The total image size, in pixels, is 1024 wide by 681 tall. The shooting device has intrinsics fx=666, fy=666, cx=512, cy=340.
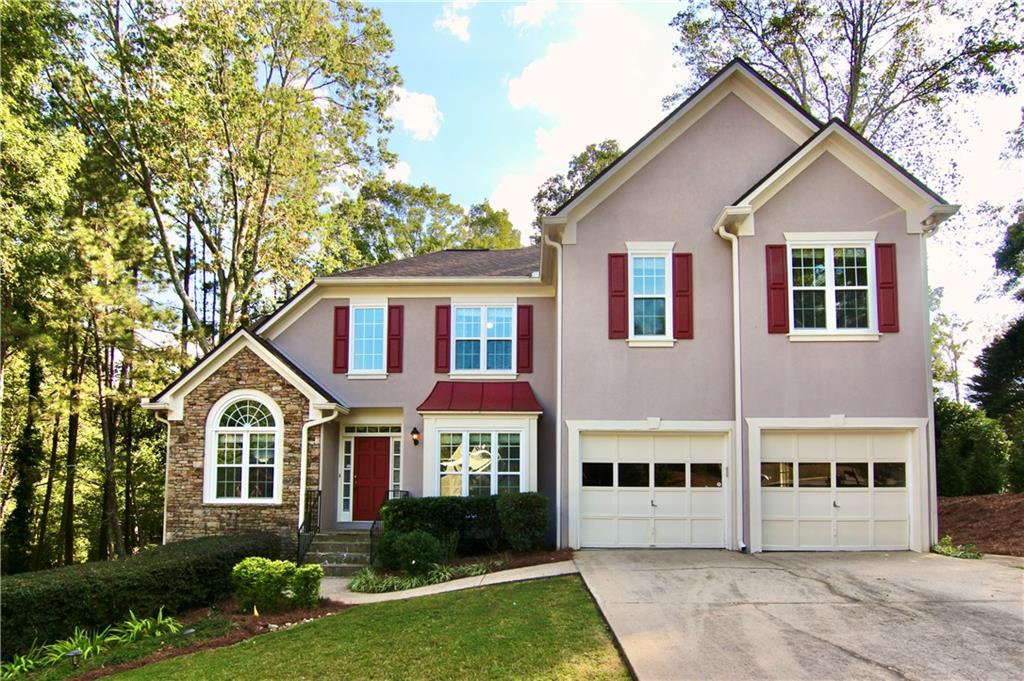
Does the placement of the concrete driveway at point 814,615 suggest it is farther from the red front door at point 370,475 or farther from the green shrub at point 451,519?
the red front door at point 370,475

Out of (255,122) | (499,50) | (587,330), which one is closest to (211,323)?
(255,122)

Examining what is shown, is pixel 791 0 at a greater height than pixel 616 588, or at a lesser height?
greater

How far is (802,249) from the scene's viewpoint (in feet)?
41.5

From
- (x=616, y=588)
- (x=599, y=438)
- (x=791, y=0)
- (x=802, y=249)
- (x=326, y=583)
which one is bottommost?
(x=326, y=583)

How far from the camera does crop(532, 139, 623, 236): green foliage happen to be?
30484 millimetres

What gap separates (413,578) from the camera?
445 inches

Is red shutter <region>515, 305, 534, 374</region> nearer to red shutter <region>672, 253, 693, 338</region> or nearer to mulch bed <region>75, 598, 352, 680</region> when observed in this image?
red shutter <region>672, 253, 693, 338</region>

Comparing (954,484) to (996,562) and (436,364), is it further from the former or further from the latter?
(436,364)

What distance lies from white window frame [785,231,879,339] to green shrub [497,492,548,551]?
580 cm

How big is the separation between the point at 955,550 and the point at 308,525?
12.2m

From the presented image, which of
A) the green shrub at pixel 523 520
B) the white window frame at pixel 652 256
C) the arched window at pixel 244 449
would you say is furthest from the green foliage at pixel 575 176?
the green shrub at pixel 523 520

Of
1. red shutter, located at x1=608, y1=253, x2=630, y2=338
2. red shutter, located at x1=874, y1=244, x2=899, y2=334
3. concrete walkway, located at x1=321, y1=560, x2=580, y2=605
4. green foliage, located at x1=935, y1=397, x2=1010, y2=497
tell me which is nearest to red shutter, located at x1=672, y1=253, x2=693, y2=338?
red shutter, located at x1=608, y1=253, x2=630, y2=338

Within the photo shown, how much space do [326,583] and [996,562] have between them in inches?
445

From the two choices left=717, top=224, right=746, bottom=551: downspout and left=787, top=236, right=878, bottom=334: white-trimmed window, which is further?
left=787, top=236, right=878, bottom=334: white-trimmed window
